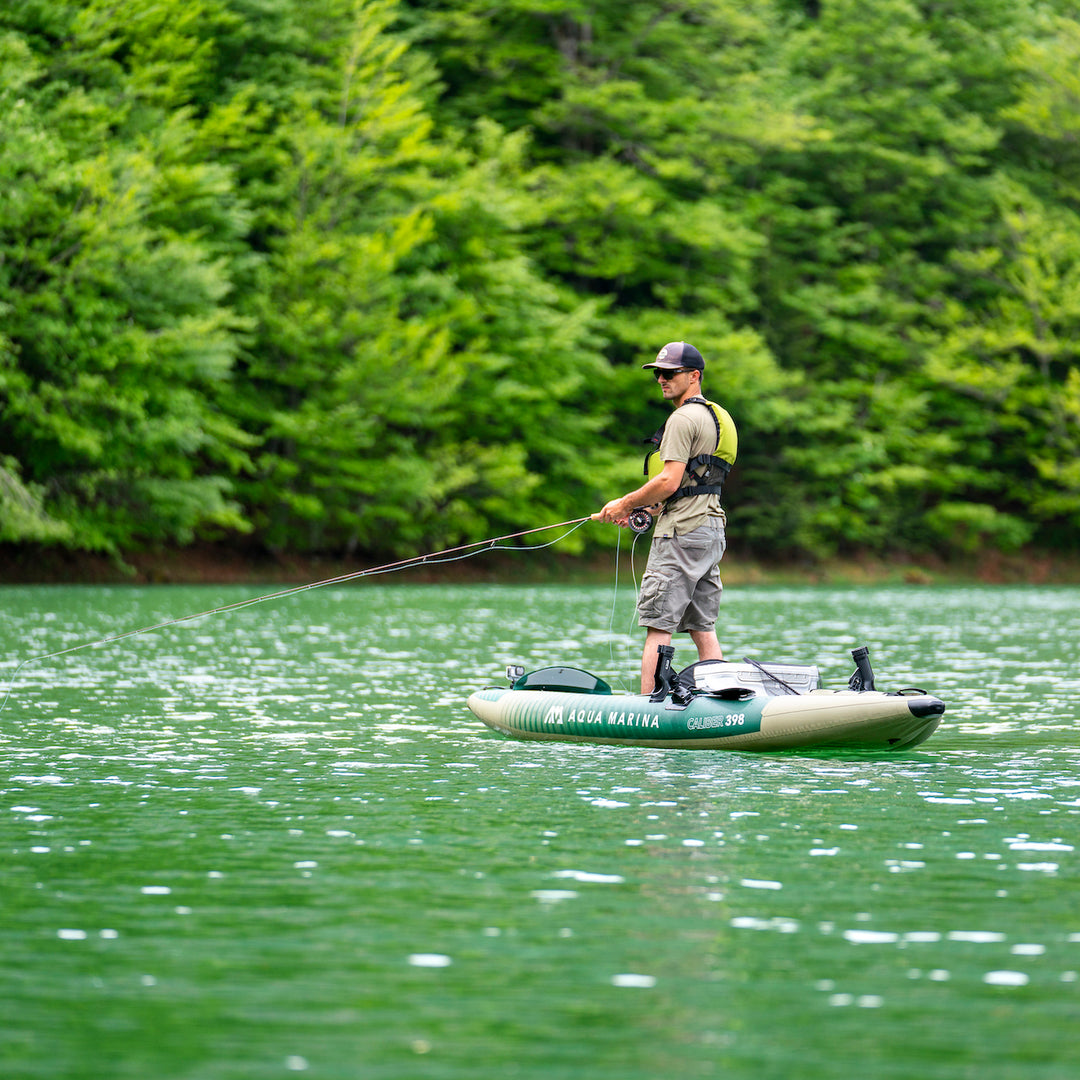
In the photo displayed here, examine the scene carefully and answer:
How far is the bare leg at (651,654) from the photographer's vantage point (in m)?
10.2

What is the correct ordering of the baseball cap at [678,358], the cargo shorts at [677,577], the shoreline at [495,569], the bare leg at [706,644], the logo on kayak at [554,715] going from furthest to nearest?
the shoreline at [495,569] < the bare leg at [706,644] < the logo on kayak at [554,715] < the cargo shorts at [677,577] < the baseball cap at [678,358]

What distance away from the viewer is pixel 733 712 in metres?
9.81

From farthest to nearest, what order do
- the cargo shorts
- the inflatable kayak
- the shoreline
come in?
the shoreline < the cargo shorts < the inflatable kayak

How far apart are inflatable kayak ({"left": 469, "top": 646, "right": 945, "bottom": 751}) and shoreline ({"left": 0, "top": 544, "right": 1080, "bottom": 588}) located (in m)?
14.3

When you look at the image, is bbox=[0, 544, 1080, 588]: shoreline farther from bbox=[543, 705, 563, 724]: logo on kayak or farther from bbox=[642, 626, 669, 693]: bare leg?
bbox=[642, 626, 669, 693]: bare leg

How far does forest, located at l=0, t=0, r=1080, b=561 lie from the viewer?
30.8m

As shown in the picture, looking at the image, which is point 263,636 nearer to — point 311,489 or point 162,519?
point 162,519

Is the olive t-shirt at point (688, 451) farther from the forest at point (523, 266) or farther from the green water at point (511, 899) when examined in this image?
the forest at point (523, 266)

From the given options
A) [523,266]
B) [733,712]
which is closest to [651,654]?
[733,712]

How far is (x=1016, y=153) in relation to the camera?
50.8 m

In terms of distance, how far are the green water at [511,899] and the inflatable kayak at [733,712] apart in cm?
15

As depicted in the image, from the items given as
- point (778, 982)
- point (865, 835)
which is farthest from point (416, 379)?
point (778, 982)

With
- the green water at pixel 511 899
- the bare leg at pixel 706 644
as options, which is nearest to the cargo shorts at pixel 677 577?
the bare leg at pixel 706 644

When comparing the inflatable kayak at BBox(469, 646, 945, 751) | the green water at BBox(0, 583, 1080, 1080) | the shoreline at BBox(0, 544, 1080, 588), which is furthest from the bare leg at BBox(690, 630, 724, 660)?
the shoreline at BBox(0, 544, 1080, 588)
